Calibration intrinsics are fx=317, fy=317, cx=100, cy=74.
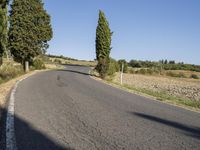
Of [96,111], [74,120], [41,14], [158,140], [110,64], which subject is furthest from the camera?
[41,14]

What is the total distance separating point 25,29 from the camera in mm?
36875

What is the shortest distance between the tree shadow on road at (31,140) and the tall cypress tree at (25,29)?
1181 inches

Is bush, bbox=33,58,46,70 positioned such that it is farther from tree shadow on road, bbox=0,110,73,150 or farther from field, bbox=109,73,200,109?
tree shadow on road, bbox=0,110,73,150

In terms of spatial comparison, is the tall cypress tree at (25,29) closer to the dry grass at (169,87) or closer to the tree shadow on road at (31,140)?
the dry grass at (169,87)

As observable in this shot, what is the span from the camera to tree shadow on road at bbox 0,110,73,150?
232 inches

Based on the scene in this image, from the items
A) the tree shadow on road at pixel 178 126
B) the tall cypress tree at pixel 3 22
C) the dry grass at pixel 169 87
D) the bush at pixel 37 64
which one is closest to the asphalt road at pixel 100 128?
the tree shadow on road at pixel 178 126

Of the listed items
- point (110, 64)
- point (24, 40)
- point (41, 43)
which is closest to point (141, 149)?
point (110, 64)

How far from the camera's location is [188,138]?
23.3 ft

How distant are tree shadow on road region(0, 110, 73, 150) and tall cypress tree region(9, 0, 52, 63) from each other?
98.4 ft

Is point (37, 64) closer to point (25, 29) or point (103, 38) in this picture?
point (25, 29)

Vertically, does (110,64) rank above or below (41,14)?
below

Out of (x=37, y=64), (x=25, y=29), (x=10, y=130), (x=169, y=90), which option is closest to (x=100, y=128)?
(x=10, y=130)

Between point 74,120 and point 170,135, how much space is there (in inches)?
104

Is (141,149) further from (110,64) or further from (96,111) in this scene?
(110,64)
